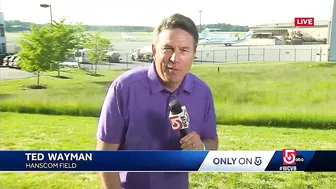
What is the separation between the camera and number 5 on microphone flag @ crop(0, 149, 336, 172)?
2.14m

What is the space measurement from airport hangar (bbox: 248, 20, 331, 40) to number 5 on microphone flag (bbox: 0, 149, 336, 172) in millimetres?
740

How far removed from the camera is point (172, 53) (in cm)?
197

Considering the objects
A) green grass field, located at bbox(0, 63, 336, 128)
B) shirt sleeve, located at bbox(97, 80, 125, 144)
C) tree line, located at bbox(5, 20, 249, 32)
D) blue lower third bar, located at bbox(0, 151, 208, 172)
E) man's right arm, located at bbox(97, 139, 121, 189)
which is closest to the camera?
shirt sleeve, located at bbox(97, 80, 125, 144)

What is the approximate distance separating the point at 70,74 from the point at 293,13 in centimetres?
147

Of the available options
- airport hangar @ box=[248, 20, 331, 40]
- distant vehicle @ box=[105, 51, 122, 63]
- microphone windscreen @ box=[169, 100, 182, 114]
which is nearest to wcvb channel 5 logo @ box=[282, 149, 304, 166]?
airport hangar @ box=[248, 20, 331, 40]

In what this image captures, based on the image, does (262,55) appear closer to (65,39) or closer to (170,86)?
(170,86)

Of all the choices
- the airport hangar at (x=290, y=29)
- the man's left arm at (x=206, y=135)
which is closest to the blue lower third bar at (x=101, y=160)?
the man's left arm at (x=206, y=135)

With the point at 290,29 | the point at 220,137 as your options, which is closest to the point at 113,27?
the point at 220,137

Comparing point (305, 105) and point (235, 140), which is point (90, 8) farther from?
point (305, 105)

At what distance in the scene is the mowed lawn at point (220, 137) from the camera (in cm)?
239

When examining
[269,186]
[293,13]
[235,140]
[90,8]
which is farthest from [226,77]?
[90,8]

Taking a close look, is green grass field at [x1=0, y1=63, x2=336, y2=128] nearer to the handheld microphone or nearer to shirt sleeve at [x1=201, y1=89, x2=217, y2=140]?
shirt sleeve at [x1=201, y1=89, x2=217, y2=140]

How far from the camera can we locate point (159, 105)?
1.98 m

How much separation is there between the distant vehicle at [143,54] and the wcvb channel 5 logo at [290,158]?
1032 millimetres
